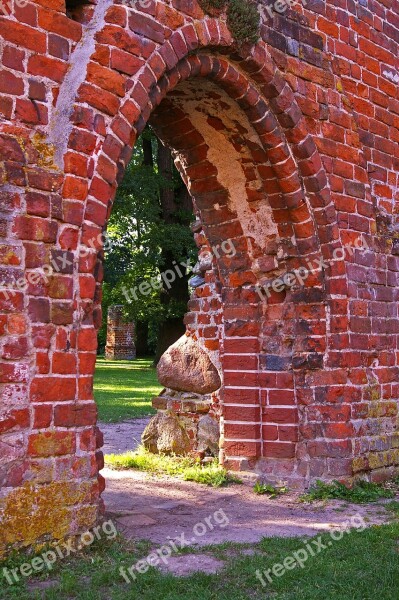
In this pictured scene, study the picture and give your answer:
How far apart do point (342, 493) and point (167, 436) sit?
2193 mm

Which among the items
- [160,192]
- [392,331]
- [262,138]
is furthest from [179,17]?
[160,192]

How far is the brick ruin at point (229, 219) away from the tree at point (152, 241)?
11.2 m

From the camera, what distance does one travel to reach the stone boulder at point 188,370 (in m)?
7.16

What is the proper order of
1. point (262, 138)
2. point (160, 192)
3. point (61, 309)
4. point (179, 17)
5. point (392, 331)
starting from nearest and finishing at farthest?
1. point (61, 309)
2. point (179, 17)
3. point (262, 138)
4. point (392, 331)
5. point (160, 192)

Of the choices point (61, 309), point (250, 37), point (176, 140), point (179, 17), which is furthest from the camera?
point (176, 140)

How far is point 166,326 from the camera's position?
19766 mm

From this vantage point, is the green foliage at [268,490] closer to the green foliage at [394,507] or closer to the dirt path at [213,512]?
the dirt path at [213,512]

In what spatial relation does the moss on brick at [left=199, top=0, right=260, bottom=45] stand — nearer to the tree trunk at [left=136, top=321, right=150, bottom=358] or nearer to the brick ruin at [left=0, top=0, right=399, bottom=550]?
the brick ruin at [left=0, top=0, right=399, bottom=550]

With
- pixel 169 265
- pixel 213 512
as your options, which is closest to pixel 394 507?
pixel 213 512

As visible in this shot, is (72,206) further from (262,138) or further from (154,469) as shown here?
(154,469)

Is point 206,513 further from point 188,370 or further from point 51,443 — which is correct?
point 188,370

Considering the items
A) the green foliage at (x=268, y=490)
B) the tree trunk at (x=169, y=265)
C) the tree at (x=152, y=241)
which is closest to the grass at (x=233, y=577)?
the green foliage at (x=268, y=490)

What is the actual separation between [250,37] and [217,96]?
0.52 meters

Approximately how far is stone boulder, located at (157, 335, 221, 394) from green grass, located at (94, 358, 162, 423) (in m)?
3.20
